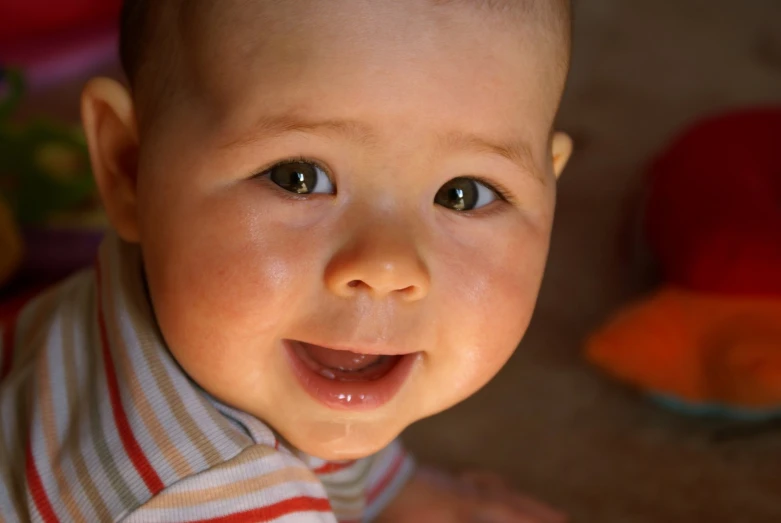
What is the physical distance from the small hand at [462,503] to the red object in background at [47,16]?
1.03m

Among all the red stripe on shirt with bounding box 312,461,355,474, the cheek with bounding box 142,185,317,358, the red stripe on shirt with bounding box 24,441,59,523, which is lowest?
the red stripe on shirt with bounding box 312,461,355,474

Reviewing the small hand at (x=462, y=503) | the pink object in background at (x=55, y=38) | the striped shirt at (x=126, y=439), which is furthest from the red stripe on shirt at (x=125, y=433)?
the pink object in background at (x=55, y=38)

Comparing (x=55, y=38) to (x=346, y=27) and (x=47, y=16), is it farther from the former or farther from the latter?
(x=346, y=27)

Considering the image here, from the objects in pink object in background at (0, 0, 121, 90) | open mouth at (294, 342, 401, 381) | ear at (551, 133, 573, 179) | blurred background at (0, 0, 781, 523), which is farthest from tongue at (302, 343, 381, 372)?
pink object in background at (0, 0, 121, 90)

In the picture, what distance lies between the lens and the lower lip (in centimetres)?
61

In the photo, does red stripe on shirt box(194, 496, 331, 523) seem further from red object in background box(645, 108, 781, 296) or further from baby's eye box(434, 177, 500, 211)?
red object in background box(645, 108, 781, 296)

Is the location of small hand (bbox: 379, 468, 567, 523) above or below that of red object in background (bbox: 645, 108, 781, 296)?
below

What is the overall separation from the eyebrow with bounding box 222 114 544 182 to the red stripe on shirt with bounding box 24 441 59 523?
27 cm

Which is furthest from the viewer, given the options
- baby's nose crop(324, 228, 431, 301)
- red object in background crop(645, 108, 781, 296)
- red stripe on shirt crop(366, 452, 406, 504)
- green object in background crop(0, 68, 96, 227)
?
green object in background crop(0, 68, 96, 227)

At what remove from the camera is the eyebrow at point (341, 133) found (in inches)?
22.3

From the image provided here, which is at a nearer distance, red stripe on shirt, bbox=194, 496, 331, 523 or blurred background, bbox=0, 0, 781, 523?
red stripe on shirt, bbox=194, 496, 331, 523

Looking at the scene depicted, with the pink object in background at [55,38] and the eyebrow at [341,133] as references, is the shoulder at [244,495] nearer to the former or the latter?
the eyebrow at [341,133]

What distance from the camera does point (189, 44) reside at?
61 centimetres

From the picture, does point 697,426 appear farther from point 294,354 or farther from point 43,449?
point 43,449
